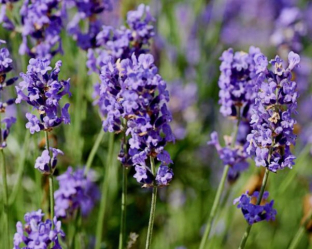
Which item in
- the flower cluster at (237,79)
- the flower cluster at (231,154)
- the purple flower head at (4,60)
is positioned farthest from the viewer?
the flower cluster at (231,154)

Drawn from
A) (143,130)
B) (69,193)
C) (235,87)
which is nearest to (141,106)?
(143,130)

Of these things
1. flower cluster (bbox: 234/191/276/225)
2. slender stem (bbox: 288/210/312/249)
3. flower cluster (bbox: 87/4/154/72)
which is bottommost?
flower cluster (bbox: 234/191/276/225)

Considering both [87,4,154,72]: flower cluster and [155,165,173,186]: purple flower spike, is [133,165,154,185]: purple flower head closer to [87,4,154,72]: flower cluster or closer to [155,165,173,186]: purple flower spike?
[155,165,173,186]: purple flower spike

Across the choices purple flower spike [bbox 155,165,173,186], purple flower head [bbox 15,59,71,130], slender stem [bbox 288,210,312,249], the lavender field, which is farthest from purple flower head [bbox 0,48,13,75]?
Result: slender stem [bbox 288,210,312,249]

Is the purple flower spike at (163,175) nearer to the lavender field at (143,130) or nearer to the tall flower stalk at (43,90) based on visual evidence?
the lavender field at (143,130)

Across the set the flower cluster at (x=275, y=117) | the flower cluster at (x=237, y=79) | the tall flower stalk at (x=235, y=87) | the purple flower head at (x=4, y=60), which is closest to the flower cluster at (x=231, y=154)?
the tall flower stalk at (x=235, y=87)

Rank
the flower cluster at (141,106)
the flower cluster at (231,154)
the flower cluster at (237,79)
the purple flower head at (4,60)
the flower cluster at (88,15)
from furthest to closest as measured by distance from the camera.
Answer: the flower cluster at (88,15)
the flower cluster at (231,154)
the flower cluster at (237,79)
the purple flower head at (4,60)
the flower cluster at (141,106)

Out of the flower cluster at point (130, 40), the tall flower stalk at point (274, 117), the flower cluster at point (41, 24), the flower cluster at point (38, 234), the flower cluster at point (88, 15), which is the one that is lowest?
the flower cluster at point (38, 234)

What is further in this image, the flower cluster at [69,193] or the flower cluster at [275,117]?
the flower cluster at [69,193]
